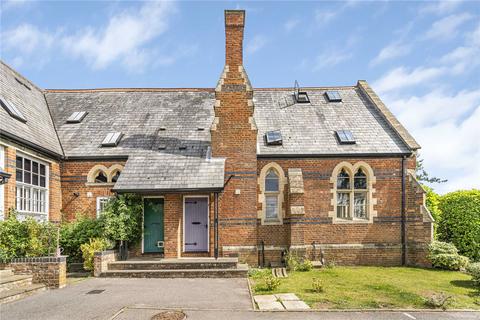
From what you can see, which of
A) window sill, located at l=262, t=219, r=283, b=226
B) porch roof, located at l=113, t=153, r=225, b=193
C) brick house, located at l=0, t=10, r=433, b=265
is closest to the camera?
porch roof, located at l=113, t=153, r=225, b=193

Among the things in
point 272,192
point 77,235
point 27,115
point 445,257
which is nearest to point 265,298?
point 272,192

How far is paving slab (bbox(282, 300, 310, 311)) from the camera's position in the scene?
891 cm

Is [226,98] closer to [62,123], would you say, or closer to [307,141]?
[307,141]

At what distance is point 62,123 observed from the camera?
18.5 metres

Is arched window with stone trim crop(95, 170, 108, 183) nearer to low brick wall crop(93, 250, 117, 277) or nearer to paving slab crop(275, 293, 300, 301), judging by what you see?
low brick wall crop(93, 250, 117, 277)

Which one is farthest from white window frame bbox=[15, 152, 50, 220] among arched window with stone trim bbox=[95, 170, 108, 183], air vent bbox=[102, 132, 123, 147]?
air vent bbox=[102, 132, 123, 147]

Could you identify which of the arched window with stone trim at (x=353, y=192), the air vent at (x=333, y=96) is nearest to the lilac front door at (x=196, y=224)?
the arched window with stone trim at (x=353, y=192)

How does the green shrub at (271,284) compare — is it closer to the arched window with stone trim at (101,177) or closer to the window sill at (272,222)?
the window sill at (272,222)

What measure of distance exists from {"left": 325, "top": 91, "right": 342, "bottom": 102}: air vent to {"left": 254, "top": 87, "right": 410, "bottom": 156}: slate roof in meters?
0.19

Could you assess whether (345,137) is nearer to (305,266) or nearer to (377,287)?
(305,266)

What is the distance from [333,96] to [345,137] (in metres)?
3.75

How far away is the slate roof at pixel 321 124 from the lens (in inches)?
655

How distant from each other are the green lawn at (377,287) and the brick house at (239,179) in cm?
168

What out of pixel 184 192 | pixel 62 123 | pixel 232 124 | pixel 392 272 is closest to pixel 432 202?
pixel 392 272
